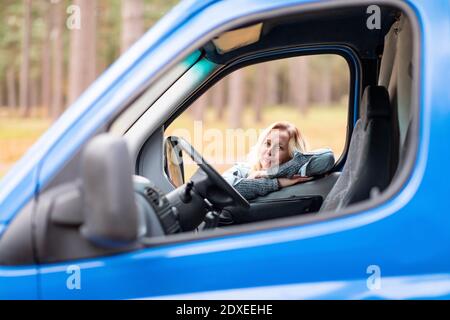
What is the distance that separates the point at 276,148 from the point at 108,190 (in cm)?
208

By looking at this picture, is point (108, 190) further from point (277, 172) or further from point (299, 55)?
point (299, 55)

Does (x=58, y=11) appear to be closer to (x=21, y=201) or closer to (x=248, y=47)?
(x=248, y=47)

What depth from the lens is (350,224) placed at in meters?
1.75

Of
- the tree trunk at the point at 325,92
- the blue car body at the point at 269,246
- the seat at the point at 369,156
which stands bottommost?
the blue car body at the point at 269,246

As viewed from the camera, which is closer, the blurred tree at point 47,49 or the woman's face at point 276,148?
the woman's face at point 276,148

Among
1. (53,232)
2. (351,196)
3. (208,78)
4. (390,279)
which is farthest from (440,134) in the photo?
(208,78)

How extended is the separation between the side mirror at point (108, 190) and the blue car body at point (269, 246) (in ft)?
0.55

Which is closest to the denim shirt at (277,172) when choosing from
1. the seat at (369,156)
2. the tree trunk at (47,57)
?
the seat at (369,156)

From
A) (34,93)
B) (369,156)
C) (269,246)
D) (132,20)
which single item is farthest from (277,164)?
(34,93)

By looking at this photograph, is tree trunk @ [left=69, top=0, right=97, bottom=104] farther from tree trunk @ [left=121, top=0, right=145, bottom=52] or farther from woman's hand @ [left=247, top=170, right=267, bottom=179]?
woman's hand @ [left=247, top=170, right=267, bottom=179]

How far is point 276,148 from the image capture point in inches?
139

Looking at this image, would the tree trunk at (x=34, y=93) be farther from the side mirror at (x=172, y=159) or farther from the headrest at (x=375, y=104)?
the headrest at (x=375, y=104)

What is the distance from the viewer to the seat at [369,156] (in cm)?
221
